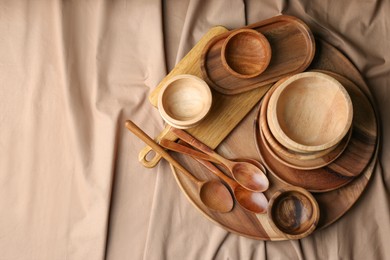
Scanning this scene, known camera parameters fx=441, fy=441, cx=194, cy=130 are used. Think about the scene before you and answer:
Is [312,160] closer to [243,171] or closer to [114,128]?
[243,171]

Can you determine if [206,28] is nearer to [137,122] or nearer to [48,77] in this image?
[137,122]

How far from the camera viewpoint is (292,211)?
2.85 feet

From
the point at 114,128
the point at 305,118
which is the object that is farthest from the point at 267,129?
the point at 114,128

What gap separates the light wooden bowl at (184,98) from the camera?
87 centimetres

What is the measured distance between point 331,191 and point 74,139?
1.85 feet

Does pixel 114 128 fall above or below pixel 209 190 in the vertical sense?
above

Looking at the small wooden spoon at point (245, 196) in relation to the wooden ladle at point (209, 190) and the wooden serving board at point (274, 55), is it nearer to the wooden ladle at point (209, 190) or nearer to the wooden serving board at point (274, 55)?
the wooden ladle at point (209, 190)

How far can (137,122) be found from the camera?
1010 mm

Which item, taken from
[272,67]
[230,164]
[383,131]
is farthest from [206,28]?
[383,131]

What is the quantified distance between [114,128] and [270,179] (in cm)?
36

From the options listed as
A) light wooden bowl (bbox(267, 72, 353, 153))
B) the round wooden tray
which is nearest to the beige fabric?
the round wooden tray

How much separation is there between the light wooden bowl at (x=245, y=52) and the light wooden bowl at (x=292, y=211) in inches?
10.0

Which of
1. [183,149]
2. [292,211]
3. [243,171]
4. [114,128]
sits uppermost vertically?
[114,128]

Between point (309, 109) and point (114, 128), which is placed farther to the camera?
point (114, 128)
